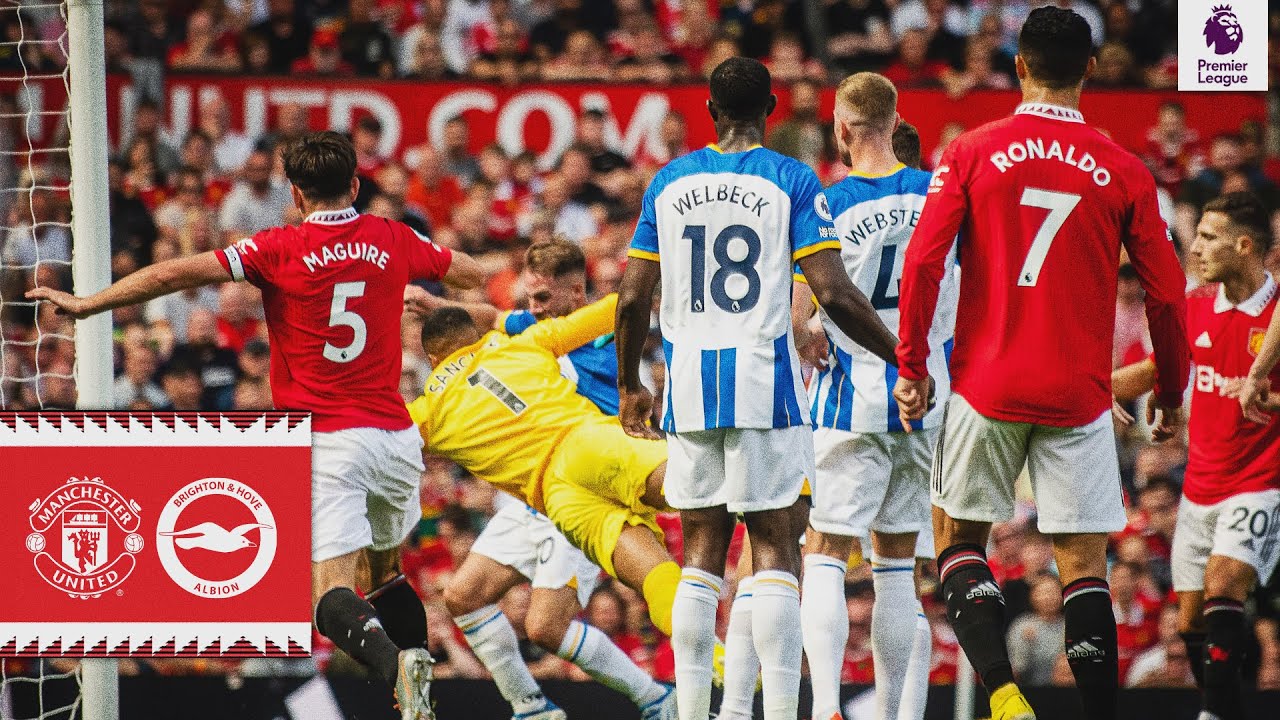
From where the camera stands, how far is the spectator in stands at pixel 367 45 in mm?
11383

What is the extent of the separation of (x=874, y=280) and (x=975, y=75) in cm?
591

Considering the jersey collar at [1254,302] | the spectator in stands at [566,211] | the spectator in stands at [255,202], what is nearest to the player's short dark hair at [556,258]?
the jersey collar at [1254,302]

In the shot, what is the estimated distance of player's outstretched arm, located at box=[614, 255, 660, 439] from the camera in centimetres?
505

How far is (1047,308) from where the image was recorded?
4.56 meters

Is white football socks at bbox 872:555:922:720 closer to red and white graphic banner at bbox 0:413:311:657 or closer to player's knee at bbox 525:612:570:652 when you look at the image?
player's knee at bbox 525:612:570:652

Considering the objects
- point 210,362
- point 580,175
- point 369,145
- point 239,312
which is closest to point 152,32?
point 369,145

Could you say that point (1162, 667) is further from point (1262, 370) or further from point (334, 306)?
point (334, 306)

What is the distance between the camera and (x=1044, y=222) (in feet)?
14.9

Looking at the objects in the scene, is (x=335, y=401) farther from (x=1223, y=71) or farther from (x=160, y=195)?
(x=160, y=195)

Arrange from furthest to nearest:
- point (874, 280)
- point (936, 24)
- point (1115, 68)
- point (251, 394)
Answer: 1. point (936, 24)
2. point (1115, 68)
3. point (251, 394)
4. point (874, 280)

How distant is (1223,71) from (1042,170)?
10.8ft

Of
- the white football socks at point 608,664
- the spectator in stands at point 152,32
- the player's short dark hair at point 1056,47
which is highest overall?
the spectator in stands at point 152,32

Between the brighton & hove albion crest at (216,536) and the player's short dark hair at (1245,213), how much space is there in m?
4.12

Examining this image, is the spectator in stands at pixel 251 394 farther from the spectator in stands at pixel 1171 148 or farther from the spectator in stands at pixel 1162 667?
the spectator in stands at pixel 1171 148
